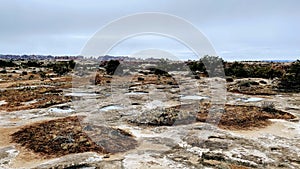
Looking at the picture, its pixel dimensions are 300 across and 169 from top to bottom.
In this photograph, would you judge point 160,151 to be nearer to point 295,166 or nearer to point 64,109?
point 295,166

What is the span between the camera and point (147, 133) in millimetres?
13719

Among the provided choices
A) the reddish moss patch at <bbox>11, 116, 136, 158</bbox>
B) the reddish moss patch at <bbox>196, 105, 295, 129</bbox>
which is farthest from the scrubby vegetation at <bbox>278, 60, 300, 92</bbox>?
the reddish moss patch at <bbox>11, 116, 136, 158</bbox>

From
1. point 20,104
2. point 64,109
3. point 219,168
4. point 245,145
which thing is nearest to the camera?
point 219,168

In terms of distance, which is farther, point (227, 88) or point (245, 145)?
point (227, 88)

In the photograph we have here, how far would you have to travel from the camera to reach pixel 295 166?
978 cm

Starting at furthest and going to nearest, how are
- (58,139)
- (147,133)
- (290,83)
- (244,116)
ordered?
(290,83) → (244,116) → (147,133) → (58,139)

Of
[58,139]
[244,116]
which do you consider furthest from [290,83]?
[58,139]

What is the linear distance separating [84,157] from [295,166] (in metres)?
7.24

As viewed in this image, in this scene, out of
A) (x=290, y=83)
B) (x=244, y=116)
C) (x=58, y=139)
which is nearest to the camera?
(x=58, y=139)

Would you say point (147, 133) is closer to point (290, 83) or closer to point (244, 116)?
point (244, 116)

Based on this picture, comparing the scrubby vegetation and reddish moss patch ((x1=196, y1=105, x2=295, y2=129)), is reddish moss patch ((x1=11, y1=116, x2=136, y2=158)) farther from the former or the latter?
the scrubby vegetation

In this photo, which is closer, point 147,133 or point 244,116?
point 147,133

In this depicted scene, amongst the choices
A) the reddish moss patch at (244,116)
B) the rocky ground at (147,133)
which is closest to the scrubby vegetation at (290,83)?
the rocky ground at (147,133)

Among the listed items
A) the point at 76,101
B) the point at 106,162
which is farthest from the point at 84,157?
the point at 76,101
